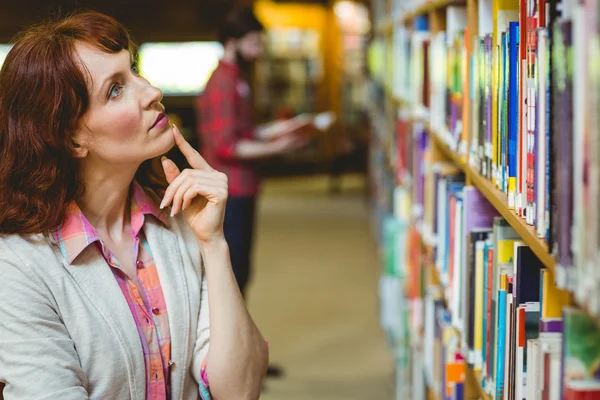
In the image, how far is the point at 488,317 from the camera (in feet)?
5.65

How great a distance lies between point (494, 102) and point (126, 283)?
824 millimetres

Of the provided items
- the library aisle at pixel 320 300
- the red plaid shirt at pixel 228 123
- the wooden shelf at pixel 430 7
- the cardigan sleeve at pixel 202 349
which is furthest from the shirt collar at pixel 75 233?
the library aisle at pixel 320 300

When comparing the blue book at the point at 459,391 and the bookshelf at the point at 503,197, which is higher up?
the bookshelf at the point at 503,197

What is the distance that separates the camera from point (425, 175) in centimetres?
294

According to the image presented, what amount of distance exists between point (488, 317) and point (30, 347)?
36.4 inches

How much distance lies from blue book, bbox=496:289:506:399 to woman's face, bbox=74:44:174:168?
0.73m

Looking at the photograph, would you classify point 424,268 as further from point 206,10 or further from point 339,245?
point 206,10

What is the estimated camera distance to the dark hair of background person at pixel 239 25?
12.7ft

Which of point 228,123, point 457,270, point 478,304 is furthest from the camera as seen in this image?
point 228,123

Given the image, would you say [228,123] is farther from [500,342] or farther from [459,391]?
[500,342]

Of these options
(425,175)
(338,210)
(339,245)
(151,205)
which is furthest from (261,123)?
(151,205)

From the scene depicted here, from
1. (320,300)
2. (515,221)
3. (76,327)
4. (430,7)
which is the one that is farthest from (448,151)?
(320,300)

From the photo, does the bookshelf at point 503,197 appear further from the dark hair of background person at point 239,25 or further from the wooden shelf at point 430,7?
the dark hair of background person at point 239,25

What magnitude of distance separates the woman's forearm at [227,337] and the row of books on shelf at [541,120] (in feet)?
1.90
